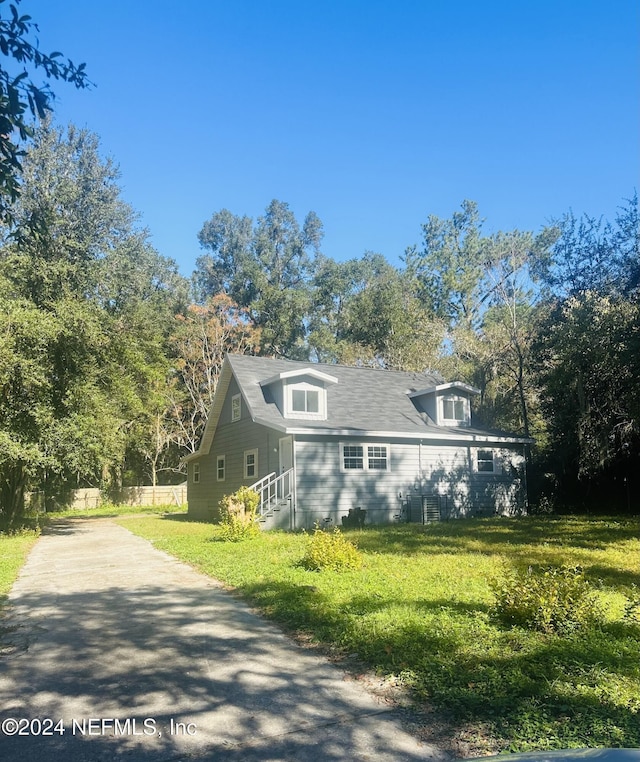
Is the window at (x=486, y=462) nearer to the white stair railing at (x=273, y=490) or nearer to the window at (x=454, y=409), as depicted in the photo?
the window at (x=454, y=409)

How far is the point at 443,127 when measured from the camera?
11.8 m

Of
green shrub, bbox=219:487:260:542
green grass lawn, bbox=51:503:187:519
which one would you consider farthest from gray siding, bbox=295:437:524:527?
green grass lawn, bbox=51:503:187:519

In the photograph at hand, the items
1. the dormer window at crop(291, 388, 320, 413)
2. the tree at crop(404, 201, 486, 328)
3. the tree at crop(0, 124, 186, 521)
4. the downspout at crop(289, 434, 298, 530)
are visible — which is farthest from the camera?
the tree at crop(404, 201, 486, 328)

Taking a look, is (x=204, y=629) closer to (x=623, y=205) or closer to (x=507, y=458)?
(x=507, y=458)

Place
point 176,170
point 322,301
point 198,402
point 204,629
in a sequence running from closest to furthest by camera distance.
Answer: point 204,629 → point 176,170 → point 198,402 → point 322,301

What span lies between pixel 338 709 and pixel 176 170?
920cm

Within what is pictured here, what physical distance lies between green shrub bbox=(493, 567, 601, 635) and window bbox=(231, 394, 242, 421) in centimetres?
1568

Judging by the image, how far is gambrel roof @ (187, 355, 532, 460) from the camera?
1880cm

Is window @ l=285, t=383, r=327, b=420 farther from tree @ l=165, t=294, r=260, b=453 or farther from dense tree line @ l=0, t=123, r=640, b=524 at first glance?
tree @ l=165, t=294, r=260, b=453

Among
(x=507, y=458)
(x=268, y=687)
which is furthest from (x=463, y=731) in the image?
(x=507, y=458)

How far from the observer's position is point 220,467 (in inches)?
886

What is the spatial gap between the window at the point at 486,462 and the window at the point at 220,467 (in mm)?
9411

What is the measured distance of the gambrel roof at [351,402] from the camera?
Result: 740 inches

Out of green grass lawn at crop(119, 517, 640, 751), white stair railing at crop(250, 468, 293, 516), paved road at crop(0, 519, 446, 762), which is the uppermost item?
white stair railing at crop(250, 468, 293, 516)
